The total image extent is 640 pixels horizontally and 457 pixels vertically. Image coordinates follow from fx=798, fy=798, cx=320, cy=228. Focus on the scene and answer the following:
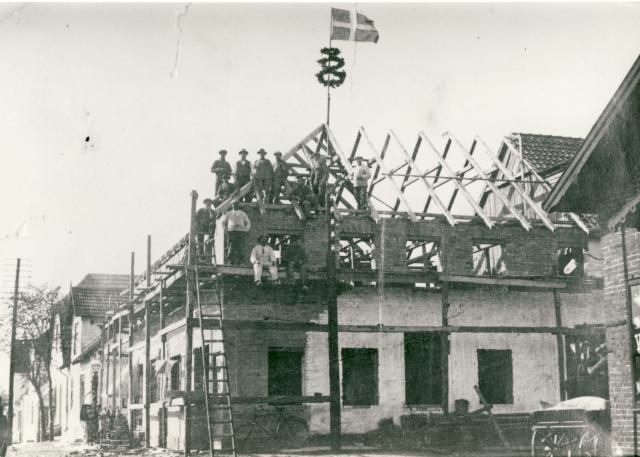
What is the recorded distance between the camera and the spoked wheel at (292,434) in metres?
20.7

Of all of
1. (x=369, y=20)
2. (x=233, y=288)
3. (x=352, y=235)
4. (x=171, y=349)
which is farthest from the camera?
(x=171, y=349)

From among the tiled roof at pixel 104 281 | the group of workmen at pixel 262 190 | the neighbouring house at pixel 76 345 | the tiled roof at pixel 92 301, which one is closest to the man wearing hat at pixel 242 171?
the group of workmen at pixel 262 190

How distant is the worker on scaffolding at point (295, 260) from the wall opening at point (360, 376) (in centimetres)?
268

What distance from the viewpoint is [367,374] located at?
2250 cm

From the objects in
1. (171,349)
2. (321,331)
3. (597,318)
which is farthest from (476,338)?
(171,349)

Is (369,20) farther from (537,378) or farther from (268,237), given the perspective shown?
(537,378)

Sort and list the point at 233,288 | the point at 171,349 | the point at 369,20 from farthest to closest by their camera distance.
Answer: the point at 171,349 < the point at 233,288 < the point at 369,20

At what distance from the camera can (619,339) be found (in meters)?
Answer: 12.7

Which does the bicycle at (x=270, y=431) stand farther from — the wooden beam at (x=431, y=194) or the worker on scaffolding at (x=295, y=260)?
the wooden beam at (x=431, y=194)

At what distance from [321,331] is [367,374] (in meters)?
2.89

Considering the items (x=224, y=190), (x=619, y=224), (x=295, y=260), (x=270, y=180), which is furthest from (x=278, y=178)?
(x=619, y=224)

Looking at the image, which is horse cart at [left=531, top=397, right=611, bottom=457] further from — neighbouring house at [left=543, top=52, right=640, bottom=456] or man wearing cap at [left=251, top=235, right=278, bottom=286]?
man wearing cap at [left=251, top=235, right=278, bottom=286]

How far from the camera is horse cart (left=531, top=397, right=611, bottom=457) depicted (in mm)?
14133

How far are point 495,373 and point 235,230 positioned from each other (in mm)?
8928
